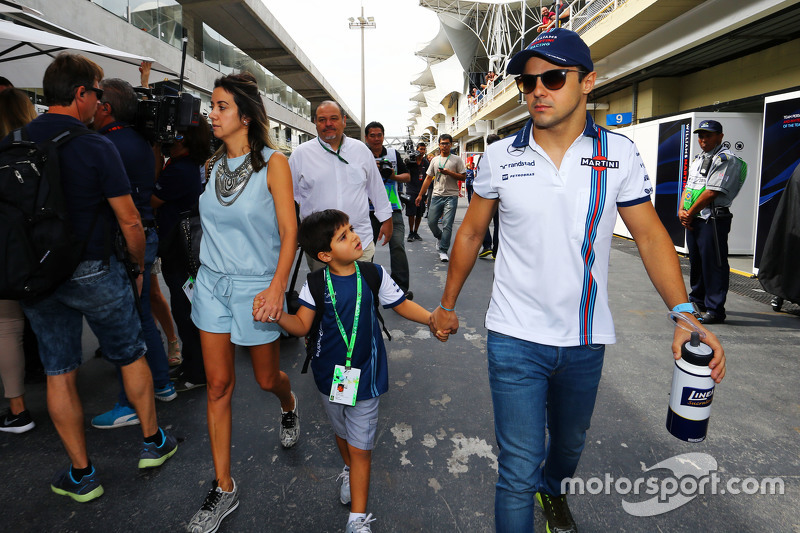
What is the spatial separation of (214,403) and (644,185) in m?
2.08

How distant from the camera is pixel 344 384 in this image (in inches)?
83.2

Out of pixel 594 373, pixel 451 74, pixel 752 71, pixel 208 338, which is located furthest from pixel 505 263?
pixel 451 74

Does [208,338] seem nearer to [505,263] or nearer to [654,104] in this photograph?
[505,263]

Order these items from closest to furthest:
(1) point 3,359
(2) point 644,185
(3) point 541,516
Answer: (2) point 644,185
(3) point 541,516
(1) point 3,359

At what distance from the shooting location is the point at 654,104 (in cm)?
1628

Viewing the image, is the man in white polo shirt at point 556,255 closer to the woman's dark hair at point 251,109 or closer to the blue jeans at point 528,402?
the blue jeans at point 528,402

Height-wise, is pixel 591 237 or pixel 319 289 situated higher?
pixel 591 237

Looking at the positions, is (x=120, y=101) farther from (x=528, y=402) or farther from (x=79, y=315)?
(x=528, y=402)

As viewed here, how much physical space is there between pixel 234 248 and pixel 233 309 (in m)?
0.29

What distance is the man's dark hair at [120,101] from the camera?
317cm

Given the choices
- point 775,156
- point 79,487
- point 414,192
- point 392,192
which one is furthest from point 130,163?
point 414,192

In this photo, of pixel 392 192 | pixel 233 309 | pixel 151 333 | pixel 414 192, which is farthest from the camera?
pixel 414 192

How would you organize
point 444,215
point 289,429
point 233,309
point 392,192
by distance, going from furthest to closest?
1. point 444,215
2. point 392,192
3. point 289,429
4. point 233,309

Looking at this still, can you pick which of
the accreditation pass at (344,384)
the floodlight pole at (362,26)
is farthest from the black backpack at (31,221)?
the floodlight pole at (362,26)
